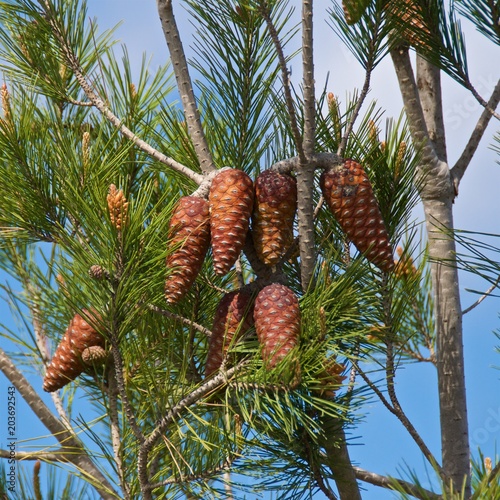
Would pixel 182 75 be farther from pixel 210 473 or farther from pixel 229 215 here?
pixel 210 473

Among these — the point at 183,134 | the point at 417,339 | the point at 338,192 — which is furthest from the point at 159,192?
the point at 417,339

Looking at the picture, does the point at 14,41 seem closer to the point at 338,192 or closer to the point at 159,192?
the point at 159,192

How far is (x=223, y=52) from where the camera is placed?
129 cm

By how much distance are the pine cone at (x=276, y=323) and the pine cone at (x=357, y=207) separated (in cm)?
12

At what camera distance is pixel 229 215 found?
0.95 meters

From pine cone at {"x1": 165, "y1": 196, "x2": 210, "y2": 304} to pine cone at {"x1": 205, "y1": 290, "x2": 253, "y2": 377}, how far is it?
2.4 inches

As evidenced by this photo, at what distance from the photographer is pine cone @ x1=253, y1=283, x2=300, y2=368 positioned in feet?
2.96

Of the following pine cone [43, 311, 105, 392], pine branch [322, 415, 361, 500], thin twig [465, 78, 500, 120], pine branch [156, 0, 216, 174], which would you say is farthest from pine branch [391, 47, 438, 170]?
pine cone [43, 311, 105, 392]

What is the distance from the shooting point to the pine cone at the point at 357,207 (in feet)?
3.22

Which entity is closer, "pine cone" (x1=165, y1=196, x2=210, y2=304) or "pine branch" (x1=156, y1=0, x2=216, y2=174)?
"pine cone" (x1=165, y1=196, x2=210, y2=304)

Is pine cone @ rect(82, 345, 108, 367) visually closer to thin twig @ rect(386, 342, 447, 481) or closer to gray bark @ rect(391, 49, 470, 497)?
thin twig @ rect(386, 342, 447, 481)

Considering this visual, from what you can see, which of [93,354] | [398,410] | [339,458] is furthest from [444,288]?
[93,354]

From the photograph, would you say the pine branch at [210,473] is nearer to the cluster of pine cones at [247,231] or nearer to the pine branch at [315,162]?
the cluster of pine cones at [247,231]

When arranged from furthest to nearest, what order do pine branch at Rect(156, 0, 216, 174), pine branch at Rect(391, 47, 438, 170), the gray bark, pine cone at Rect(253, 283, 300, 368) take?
pine branch at Rect(391, 47, 438, 170)
the gray bark
pine branch at Rect(156, 0, 216, 174)
pine cone at Rect(253, 283, 300, 368)
